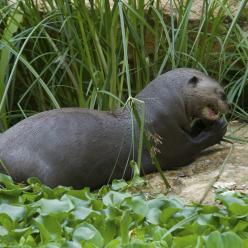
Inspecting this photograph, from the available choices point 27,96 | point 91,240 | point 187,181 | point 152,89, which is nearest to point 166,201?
point 91,240

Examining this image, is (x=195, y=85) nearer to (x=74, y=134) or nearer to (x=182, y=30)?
(x=182, y=30)

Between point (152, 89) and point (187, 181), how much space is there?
523mm

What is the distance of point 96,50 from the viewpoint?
463 cm

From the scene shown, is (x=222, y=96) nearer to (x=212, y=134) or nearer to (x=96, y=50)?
(x=212, y=134)

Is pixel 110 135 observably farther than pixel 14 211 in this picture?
Yes

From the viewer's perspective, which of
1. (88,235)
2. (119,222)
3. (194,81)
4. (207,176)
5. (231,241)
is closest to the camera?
(231,241)

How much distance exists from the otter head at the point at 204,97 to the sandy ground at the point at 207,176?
0.20 metres

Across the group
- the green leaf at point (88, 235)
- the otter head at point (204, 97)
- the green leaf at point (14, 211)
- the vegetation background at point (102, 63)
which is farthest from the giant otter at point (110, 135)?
the green leaf at point (88, 235)

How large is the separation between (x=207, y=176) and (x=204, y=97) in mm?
498

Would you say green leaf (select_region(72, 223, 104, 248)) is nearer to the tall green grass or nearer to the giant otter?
the giant otter

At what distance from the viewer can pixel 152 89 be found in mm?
4367

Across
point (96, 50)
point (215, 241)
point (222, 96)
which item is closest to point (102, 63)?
point (96, 50)

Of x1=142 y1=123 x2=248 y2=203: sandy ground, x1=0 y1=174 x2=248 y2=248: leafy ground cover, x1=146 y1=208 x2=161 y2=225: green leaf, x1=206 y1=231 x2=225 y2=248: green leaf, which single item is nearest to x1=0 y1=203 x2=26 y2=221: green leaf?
x1=0 y1=174 x2=248 y2=248: leafy ground cover

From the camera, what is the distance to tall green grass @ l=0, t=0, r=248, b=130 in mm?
4539
